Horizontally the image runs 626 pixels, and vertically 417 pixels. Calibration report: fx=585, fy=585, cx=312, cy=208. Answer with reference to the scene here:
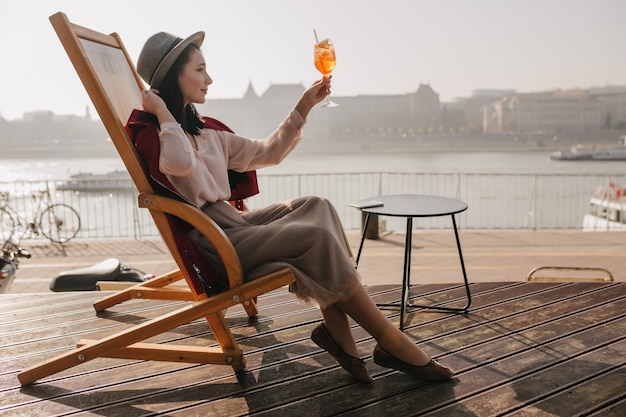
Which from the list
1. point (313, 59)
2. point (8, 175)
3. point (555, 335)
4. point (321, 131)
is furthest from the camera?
point (321, 131)

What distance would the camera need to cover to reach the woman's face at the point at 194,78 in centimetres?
192

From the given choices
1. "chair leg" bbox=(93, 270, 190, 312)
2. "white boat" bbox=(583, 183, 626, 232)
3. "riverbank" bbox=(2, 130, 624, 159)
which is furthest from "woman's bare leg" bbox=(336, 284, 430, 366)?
"riverbank" bbox=(2, 130, 624, 159)

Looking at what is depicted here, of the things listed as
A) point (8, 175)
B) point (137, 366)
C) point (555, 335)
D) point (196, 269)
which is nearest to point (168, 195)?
point (196, 269)

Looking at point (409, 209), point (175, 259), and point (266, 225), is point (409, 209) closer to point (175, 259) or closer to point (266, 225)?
point (266, 225)

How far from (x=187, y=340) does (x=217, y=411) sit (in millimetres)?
640

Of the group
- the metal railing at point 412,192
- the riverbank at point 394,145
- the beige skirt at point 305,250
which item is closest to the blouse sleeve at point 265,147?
the beige skirt at point 305,250

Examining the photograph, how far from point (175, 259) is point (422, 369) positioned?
839 mm

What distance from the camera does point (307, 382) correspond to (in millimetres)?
1847

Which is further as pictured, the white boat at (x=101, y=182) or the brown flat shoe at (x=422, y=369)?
the white boat at (x=101, y=182)

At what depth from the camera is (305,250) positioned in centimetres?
173

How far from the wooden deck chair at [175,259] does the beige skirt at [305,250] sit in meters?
0.05

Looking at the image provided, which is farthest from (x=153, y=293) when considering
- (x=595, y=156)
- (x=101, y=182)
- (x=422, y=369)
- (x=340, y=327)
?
(x=595, y=156)

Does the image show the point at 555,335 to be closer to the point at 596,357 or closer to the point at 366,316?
the point at 596,357

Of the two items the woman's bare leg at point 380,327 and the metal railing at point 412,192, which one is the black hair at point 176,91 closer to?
the woman's bare leg at point 380,327
